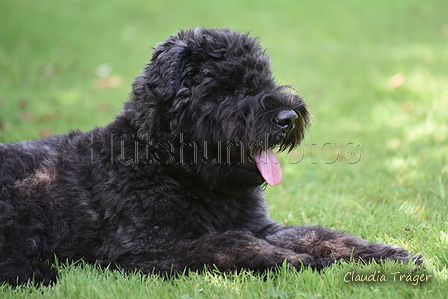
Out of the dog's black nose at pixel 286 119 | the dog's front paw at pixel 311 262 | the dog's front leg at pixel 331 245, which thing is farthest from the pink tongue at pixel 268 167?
the dog's front paw at pixel 311 262

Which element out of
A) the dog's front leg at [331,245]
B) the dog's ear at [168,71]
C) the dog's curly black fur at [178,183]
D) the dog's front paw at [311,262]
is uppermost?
the dog's ear at [168,71]

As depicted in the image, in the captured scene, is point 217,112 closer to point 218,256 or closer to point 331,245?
point 218,256

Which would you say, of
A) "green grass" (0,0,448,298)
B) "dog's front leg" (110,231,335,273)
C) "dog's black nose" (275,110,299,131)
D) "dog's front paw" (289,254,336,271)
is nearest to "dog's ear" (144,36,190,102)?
"dog's black nose" (275,110,299,131)

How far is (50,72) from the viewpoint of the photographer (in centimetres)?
1107

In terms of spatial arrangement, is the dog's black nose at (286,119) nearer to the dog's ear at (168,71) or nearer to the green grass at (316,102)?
the dog's ear at (168,71)

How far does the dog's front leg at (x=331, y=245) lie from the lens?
11.8 feet

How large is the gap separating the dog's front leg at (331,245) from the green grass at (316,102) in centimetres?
18

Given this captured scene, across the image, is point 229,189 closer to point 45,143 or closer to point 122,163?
point 122,163

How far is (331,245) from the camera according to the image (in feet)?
12.2

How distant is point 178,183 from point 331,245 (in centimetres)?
136

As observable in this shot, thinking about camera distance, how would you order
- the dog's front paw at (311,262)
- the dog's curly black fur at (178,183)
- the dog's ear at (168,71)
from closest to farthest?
1. the dog's front paw at (311,262)
2. the dog's curly black fur at (178,183)
3. the dog's ear at (168,71)

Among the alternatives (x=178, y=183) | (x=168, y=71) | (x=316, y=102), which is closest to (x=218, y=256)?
(x=178, y=183)

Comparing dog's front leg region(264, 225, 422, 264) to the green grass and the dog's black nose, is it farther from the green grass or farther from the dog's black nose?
the dog's black nose

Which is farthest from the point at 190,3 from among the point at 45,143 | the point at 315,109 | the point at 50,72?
the point at 45,143
